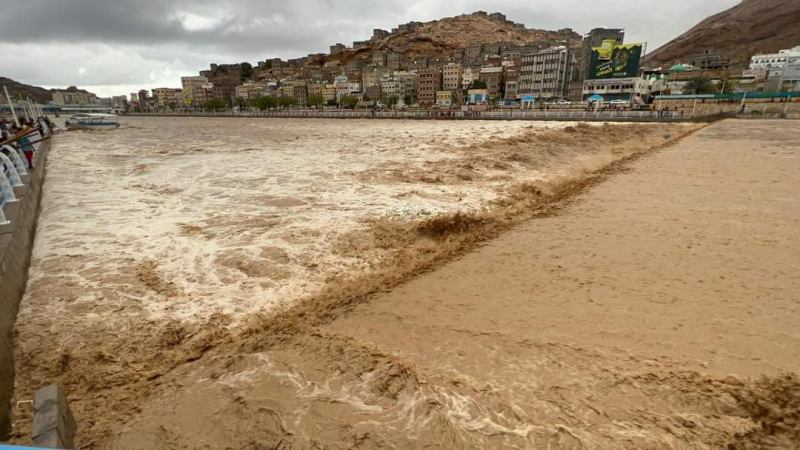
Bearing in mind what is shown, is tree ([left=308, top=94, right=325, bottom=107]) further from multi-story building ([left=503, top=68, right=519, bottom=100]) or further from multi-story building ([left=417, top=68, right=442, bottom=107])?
multi-story building ([left=503, top=68, right=519, bottom=100])

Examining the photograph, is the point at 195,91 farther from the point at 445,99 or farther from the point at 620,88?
the point at 620,88

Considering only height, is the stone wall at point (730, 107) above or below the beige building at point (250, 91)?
below

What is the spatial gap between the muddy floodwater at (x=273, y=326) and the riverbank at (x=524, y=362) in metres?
0.03

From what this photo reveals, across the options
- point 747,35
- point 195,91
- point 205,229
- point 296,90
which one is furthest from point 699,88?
point 195,91

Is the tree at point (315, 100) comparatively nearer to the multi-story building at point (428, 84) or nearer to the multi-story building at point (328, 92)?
the multi-story building at point (328, 92)

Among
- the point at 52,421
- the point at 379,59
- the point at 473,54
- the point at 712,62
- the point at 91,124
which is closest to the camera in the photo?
the point at 52,421

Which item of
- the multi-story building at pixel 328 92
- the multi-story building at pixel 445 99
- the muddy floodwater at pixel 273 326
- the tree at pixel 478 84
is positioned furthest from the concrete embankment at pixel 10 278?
the multi-story building at pixel 328 92

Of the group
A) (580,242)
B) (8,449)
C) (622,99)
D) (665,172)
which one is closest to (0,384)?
(8,449)

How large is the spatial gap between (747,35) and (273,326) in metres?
222

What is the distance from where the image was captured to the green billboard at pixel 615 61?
83062mm

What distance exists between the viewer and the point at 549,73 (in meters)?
99.6

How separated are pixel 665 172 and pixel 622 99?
81.9 m

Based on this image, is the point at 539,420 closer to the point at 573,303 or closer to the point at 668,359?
the point at 668,359

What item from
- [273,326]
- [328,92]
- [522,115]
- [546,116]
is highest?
[328,92]
